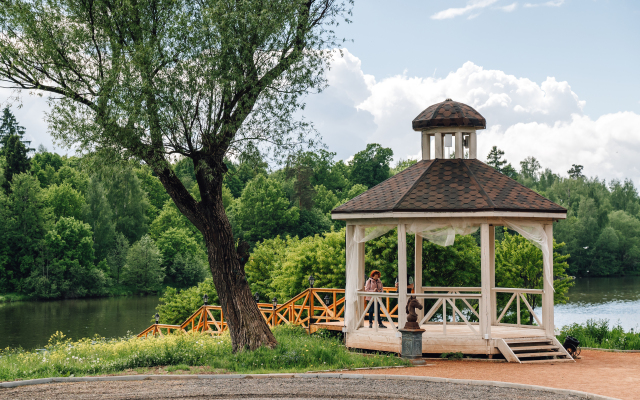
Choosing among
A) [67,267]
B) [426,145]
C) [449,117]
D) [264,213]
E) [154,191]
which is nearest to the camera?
[449,117]

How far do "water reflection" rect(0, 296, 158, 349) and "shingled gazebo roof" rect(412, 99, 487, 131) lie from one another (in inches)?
992

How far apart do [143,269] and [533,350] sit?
51.6 metres

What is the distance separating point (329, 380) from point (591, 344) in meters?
8.53

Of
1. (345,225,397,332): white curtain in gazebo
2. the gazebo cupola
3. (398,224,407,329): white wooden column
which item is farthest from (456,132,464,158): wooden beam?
(398,224,407,329): white wooden column

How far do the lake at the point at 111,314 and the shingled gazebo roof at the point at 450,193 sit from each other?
21.0 meters

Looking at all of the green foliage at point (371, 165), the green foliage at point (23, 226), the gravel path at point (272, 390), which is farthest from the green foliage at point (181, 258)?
the gravel path at point (272, 390)

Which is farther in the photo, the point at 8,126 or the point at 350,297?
the point at 8,126

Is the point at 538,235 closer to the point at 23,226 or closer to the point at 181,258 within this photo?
the point at 181,258

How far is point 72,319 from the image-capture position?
44.5 meters

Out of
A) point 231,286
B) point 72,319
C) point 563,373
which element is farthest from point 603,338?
point 72,319

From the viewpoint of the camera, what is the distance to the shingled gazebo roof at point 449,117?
15.6m

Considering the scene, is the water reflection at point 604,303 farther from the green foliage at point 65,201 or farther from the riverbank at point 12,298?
the green foliage at point 65,201

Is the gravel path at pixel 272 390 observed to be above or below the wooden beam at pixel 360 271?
below

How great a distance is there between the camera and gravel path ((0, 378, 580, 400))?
9539 millimetres
